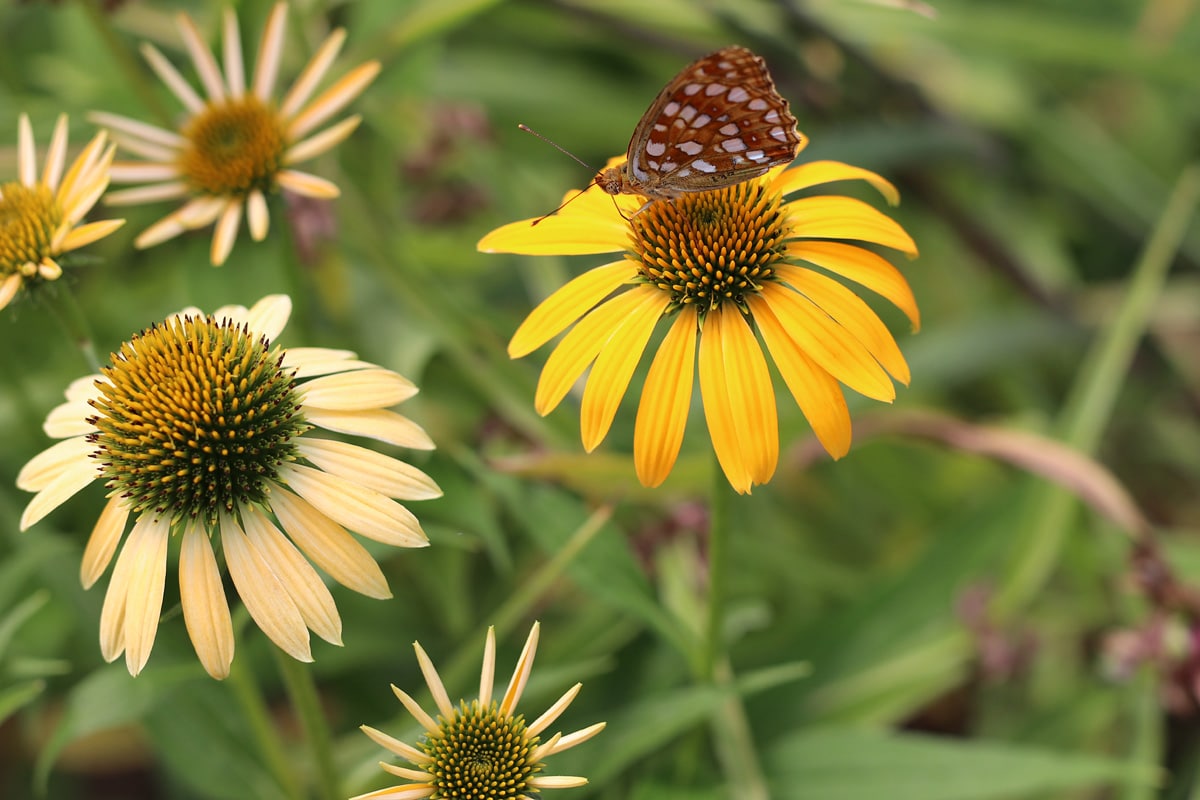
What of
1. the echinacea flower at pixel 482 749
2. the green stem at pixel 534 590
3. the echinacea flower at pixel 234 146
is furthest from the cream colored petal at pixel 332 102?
the echinacea flower at pixel 482 749

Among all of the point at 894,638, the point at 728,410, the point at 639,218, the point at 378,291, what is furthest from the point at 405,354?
the point at 894,638

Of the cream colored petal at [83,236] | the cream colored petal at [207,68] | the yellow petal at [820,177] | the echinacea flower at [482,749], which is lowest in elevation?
the echinacea flower at [482,749]

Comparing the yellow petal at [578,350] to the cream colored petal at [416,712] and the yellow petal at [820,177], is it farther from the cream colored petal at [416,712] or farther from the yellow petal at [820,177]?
the cream colored petal at [416,712]

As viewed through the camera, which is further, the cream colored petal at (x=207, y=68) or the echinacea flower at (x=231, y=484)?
the cream colored petal at (x=207, y=68)

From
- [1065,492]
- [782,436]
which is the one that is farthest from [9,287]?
[1065,492]

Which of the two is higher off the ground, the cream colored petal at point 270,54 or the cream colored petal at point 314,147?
the cream colored petal at point 270,54

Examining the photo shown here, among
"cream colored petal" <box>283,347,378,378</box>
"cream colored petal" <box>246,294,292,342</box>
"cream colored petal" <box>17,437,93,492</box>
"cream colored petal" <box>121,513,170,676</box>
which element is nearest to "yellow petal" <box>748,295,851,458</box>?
"cream colored petal" <box>283,347,378,378</box>

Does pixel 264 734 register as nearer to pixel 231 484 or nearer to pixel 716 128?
pixel 231 484
